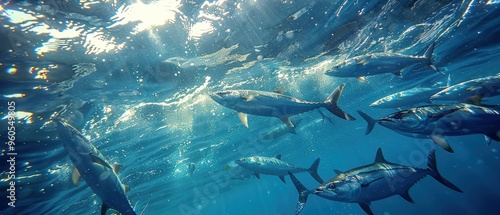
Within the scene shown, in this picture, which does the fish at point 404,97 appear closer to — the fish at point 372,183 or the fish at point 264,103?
the fish at point 372,183

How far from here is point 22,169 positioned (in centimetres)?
1145

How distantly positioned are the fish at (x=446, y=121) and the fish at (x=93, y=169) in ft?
19.9

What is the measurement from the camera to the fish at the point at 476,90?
4.53 m

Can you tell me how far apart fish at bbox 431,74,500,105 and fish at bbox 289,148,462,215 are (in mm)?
1275

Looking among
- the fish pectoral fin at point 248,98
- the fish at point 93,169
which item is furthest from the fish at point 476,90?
the fish at point 93,169

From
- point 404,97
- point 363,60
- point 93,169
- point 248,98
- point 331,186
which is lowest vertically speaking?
point 404,97

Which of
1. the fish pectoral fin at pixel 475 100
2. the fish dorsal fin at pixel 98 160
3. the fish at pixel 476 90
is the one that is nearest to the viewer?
the fish pectoral fin at pixel 475 100

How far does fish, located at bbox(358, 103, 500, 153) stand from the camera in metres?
3.96

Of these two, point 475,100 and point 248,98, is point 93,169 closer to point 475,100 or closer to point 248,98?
point 248,98

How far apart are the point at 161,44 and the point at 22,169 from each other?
968cm

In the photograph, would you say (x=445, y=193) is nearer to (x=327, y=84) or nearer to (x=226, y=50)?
(x=327, y=84)

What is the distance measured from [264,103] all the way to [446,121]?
10.6 ft

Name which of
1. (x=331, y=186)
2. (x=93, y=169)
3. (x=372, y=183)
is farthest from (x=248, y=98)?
(x=93, y=169)

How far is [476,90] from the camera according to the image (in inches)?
259
